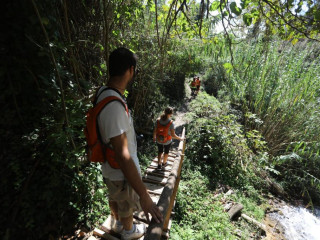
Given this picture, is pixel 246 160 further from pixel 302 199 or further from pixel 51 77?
pixel 51 77

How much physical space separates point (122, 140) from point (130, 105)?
16.0 ft

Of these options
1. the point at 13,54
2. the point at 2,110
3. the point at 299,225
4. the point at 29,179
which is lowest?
the point at 299,225

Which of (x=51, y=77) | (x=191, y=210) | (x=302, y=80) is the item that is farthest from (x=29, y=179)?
(x=302, y=80)

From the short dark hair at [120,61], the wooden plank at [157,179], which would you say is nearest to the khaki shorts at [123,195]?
the short dark hair at [120,61]

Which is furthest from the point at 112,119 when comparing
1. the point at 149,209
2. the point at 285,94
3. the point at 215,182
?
the point at 285,94

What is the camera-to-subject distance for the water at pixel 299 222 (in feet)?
16.2

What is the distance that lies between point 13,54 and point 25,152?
3.75 feet

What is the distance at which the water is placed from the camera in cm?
495

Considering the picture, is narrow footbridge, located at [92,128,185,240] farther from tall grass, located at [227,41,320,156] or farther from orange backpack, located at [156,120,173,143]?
tall grass, located at [227,41,320,156]

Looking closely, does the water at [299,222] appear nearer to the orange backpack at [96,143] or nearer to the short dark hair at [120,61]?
the orange backpack at [96,143]

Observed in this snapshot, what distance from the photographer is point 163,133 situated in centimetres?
368

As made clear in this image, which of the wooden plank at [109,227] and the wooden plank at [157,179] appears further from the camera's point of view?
the wooden plank at [157,179]

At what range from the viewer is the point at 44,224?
225 cm

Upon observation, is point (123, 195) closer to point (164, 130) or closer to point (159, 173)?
point (164, 130)
